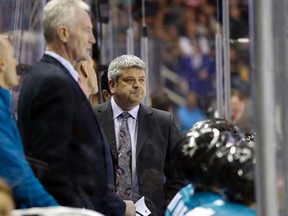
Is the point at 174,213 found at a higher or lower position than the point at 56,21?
Result: lower

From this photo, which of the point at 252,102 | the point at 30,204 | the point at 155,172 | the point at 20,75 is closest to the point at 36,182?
the point at 30,204

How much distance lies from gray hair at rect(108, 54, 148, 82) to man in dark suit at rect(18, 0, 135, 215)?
3.42 feet

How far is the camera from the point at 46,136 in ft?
9.37

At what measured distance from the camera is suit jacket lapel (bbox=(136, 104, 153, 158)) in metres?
3.84

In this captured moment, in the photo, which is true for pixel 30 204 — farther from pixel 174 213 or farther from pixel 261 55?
pixel 261 55

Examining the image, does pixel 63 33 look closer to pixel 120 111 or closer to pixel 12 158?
pixel 12 158

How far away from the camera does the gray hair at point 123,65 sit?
4.14m

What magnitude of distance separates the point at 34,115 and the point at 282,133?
29.6 inches

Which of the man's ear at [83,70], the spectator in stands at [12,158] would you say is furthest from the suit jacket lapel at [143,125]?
the spectator in stands at [12,158]

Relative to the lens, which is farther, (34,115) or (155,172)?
(155,172)

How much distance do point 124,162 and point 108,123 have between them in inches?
8.0

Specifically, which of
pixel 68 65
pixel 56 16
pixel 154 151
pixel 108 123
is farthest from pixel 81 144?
pixel 108 123

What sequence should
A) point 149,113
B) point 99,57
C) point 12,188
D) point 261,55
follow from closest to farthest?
1. point 261,55
2. point 12,188
3. point 149,113
4. point 99,57

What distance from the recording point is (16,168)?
8.84 feet
